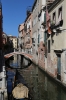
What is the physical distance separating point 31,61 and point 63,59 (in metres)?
21.0

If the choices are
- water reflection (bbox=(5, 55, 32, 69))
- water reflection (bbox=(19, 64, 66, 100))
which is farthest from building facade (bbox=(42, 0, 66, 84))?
water reflection (bbox=(5, 55, 32, 69))

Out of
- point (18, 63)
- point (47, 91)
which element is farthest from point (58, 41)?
point (18, 63)

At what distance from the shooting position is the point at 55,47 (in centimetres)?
1897

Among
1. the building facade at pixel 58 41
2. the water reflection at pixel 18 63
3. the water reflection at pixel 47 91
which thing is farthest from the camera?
the water reflection at pixel 18 63

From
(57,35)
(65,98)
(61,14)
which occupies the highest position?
(61,14)

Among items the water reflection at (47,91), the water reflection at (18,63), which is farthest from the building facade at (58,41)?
the water reflection at (18,63)

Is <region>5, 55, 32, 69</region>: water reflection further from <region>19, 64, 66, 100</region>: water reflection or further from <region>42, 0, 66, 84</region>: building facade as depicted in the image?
<region>19, 64, 66, 100</region>: water reflection

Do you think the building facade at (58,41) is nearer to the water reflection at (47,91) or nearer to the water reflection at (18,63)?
the water reflection at (47,91)

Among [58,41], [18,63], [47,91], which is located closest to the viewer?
[47,91]

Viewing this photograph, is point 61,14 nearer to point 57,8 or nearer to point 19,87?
point 57,8

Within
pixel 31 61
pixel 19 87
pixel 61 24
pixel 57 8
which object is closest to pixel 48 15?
pixel 57 8

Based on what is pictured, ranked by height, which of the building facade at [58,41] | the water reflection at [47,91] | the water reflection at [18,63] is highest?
the building facade at [58,41]

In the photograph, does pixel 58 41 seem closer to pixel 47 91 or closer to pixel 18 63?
pixel 47 91

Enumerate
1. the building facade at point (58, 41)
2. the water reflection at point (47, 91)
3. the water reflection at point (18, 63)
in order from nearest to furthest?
1. the water reflection at point (47, 91)
2. the building facade at point (58, 41)
3. the water reflection at point (18, 63)
